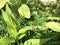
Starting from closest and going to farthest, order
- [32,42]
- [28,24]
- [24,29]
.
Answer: [32,42] → [24,29] → [28,24]

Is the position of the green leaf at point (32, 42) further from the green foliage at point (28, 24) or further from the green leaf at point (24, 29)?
the green leaf at point (24, 29)

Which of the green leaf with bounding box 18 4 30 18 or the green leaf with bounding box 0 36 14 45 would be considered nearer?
the green leaf with bounding box 0 36 14 45

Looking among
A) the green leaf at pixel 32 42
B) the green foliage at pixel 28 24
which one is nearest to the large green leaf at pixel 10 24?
the green foliage at pixel 28 24

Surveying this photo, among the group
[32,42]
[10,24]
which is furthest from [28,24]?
[32,42]

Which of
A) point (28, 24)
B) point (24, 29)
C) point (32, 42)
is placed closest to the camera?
point (32, 42)

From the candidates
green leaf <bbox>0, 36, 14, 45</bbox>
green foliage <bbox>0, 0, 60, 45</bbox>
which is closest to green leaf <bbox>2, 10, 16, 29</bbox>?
green foliage <bbox>0, 0, 60, 45</bbox>

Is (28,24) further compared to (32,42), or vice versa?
(28,24)

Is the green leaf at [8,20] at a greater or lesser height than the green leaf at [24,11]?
lesser

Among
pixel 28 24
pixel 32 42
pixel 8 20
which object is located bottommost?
pixel 32 42

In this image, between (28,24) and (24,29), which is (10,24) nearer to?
(24,29)

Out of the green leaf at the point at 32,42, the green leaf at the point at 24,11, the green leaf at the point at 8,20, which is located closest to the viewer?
the green leaf at the point at 32,42

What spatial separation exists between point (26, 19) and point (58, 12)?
1.48 feet

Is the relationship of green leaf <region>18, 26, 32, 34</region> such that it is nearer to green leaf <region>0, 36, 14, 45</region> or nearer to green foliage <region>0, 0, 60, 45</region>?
green foliage <region>0, 0, 60, 45</region>

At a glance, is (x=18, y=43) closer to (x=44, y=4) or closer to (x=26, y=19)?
(x=26, y=19)
